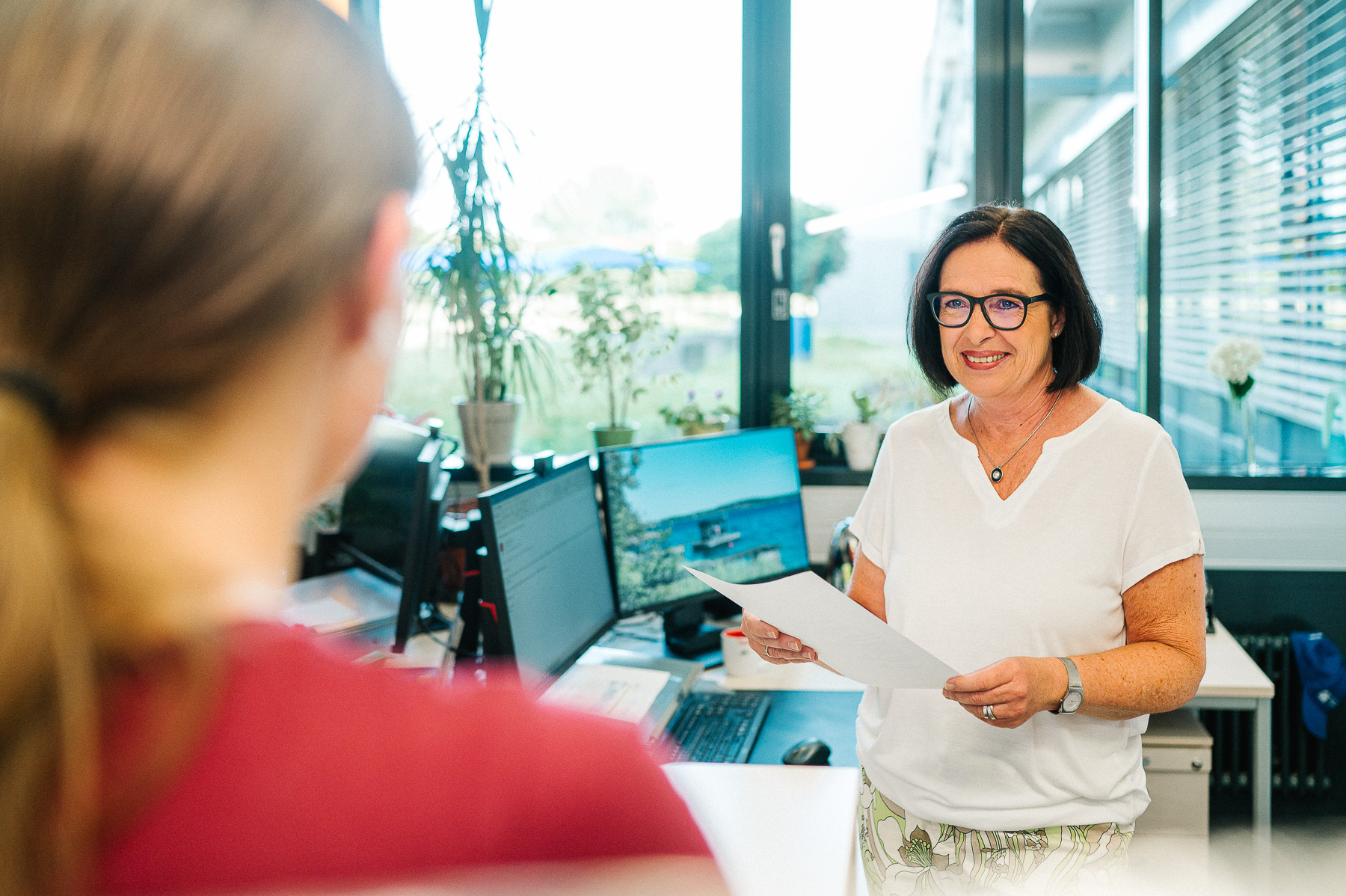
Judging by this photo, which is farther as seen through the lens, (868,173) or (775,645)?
(868,173)

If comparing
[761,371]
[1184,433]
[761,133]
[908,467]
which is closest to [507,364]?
[761,371]

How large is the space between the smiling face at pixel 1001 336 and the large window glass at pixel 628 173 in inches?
66.9

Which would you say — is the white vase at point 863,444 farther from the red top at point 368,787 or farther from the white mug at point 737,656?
the red top at point 368,787

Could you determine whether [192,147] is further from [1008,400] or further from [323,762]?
[1008,400]

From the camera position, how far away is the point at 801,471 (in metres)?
2.92

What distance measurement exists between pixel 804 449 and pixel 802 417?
0.10m

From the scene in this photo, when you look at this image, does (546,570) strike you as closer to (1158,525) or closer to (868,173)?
(1158,525)

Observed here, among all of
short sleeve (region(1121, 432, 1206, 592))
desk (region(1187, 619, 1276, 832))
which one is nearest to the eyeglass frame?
short sleeve (region(1121, 432, 1206, 592))

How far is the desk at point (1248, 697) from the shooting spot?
2.02 meters

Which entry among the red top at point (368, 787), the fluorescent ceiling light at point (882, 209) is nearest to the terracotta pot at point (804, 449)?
the fluorescent ceiling light at point (882, 209)

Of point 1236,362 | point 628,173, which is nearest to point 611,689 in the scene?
point 628,173

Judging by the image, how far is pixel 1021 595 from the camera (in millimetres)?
1331

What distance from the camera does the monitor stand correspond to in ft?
6.93

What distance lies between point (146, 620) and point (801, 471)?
2680 mm
